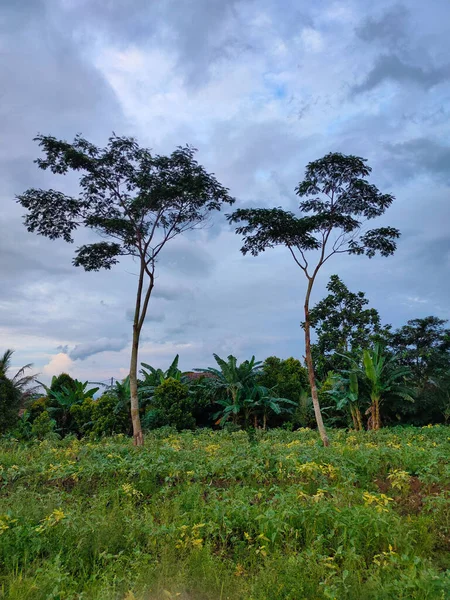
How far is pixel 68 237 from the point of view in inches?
616

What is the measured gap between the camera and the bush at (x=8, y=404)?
20.1 m

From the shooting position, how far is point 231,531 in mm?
4922

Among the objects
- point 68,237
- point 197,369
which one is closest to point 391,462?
point 68,237

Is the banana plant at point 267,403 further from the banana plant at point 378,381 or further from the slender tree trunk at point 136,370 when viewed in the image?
the slender tree trunk at point 136,370

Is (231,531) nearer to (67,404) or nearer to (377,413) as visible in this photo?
(377,413)

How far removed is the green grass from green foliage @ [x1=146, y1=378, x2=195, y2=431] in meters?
11.9

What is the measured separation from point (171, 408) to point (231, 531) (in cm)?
1475

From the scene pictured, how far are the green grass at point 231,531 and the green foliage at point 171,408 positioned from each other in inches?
467

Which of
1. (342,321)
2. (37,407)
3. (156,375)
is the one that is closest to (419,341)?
(342,321)

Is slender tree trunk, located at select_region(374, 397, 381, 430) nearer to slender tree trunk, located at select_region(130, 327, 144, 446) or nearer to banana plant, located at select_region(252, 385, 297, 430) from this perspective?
banana plant, located at select_region(252, 385, 297, 430)

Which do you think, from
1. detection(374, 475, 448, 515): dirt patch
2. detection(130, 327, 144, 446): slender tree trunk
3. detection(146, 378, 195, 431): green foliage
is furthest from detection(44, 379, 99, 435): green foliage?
detection(374, 475, 448, 515): dirt patch

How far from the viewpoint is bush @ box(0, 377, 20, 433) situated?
20062 millimetres

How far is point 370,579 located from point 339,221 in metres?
12.1

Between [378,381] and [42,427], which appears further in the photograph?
[42,427]
